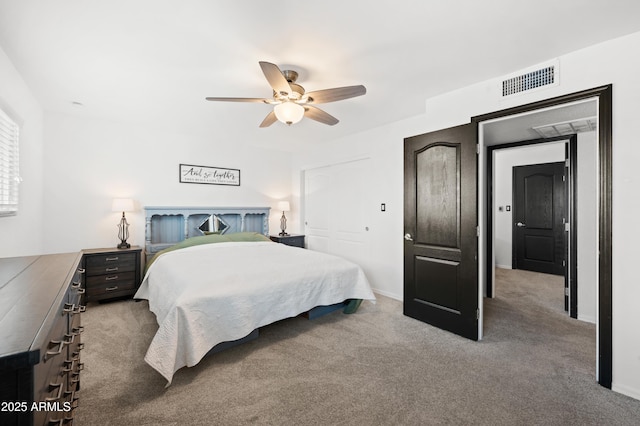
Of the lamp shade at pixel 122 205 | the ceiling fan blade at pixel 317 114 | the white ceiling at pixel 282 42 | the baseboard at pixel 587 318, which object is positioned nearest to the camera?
the white ceiling at pixel 282 42

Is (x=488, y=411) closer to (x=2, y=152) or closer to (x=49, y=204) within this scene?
(x=2, y=152)

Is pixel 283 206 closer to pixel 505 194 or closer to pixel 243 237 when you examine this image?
pixel 243 237

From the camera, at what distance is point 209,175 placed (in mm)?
4754

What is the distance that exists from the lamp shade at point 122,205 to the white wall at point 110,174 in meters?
0.30

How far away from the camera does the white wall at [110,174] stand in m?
3.60

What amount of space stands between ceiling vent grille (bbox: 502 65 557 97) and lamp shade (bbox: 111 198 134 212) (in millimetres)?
4454

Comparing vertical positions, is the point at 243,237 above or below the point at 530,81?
below

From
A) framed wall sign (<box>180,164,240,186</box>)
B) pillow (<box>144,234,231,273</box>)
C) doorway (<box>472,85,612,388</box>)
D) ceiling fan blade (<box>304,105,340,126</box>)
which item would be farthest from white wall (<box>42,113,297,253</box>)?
doorway (<box>472,85,612,388</box>)

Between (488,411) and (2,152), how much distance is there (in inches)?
156

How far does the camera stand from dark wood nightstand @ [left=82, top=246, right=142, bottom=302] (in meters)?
3.48

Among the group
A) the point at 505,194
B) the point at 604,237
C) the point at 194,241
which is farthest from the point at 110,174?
the point at 505,194

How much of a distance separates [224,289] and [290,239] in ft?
9.62

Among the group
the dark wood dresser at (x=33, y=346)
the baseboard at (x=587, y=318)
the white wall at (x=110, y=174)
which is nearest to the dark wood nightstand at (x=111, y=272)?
the white wall at (x=110, y=174)

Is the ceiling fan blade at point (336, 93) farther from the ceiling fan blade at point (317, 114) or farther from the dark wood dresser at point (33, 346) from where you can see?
the dark wood dresser at point (33, 346)
